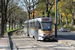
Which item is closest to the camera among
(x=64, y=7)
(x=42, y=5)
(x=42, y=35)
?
(x=42, y=35)

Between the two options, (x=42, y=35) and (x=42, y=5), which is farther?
(x=42, y=5)

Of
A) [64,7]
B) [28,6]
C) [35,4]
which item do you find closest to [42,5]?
[35,4]

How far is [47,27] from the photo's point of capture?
21.1m

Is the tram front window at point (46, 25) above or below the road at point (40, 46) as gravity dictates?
above

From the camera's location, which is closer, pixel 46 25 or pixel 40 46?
pixel 40 46

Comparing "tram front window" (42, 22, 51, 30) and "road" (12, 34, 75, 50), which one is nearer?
"road" (12, 34, 75, 50)

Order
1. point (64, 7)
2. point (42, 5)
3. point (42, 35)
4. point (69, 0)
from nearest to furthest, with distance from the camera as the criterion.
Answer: point (42, 35) → point (42, 5) → point (69, 0) → point (64, 7)

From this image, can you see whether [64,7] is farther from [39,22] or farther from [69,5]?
[39,22]

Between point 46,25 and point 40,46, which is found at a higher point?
point 46,25

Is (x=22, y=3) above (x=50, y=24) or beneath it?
above

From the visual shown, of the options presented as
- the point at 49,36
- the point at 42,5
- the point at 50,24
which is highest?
the point at 42,5

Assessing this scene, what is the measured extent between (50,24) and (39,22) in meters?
1.41

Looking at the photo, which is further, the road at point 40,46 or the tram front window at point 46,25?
the tram front window at point 46,25

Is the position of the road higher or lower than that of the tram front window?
lower
